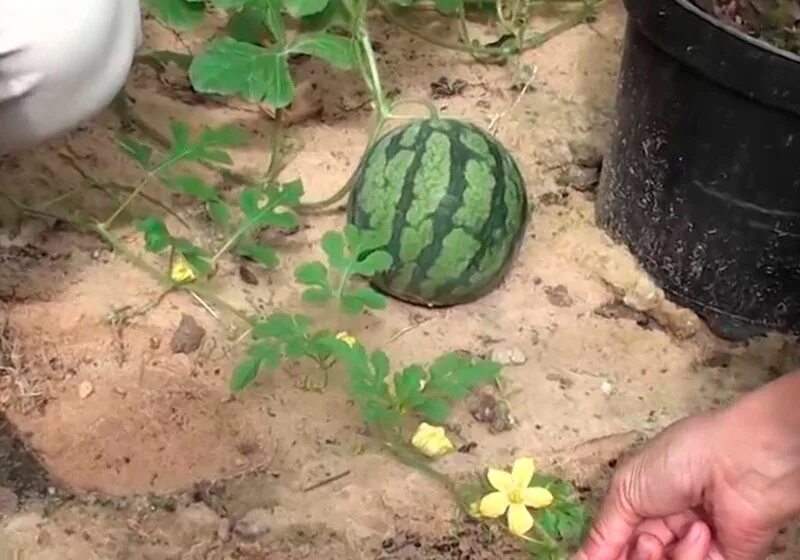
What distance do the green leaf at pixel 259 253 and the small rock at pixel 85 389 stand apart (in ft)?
0.95

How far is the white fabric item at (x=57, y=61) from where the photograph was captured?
125 cm

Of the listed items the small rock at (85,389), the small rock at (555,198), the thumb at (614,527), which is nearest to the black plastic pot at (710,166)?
the small rock at (555,198)

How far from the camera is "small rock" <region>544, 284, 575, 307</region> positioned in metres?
1.83

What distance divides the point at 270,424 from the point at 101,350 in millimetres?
240

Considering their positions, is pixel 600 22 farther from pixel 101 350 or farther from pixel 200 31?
pixel 101 350

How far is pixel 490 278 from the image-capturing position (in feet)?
5.86

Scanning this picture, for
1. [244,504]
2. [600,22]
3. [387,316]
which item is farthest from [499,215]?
[600,22]

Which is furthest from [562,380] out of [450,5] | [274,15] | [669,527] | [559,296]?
[450,5]

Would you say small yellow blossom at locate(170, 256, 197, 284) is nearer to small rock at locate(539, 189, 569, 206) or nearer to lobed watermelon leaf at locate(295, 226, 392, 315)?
lobed watermelon leaf at locate(295, 226, 392, 315)

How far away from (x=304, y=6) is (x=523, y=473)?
72 centimetres

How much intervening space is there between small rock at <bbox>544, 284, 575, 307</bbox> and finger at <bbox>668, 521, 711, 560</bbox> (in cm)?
60

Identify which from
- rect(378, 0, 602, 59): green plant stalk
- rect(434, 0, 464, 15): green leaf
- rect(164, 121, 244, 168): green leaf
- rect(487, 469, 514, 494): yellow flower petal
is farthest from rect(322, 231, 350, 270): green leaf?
rect(378, 0, 602, 59): green plant stalk

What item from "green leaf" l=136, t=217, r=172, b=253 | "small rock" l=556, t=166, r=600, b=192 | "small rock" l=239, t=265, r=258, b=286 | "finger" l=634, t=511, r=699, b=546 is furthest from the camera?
"small rock" l=556, t=166, r=600, b=192

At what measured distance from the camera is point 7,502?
145 cm
